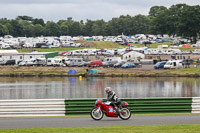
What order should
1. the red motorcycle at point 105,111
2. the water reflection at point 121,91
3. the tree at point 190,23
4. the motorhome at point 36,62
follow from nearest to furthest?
1. the red motorcycle at point 105,111
2. the water reflection at point 121,91
3. the motorhome at point 36,62
4. the tree at point 190,23

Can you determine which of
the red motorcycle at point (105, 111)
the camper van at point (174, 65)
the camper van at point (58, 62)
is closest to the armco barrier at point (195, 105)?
the red motorcycle at point (105, 111)

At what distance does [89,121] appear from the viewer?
26.2 meters

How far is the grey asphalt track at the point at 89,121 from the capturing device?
2488 centimetres

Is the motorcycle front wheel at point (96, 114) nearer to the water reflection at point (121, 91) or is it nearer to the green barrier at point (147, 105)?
the green barrier at point (147, 105)

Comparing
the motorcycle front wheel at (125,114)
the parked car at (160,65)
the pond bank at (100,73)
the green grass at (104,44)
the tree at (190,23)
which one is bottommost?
the pond bank at (100,73)

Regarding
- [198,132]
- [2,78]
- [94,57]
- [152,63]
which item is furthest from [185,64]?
[198,132]

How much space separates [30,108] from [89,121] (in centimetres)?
423

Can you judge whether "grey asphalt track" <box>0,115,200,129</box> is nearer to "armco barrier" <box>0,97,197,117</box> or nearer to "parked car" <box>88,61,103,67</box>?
"armco barrier" <box>0,97,197,117</box>

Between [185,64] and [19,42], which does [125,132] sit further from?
[19,42]

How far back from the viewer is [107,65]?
10812 centimetres

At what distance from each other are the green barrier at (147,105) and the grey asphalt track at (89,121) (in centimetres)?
146

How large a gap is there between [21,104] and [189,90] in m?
44.4

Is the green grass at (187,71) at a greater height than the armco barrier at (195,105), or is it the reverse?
the armco barrier at (195,105)

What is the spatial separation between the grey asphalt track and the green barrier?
57.6 inches
